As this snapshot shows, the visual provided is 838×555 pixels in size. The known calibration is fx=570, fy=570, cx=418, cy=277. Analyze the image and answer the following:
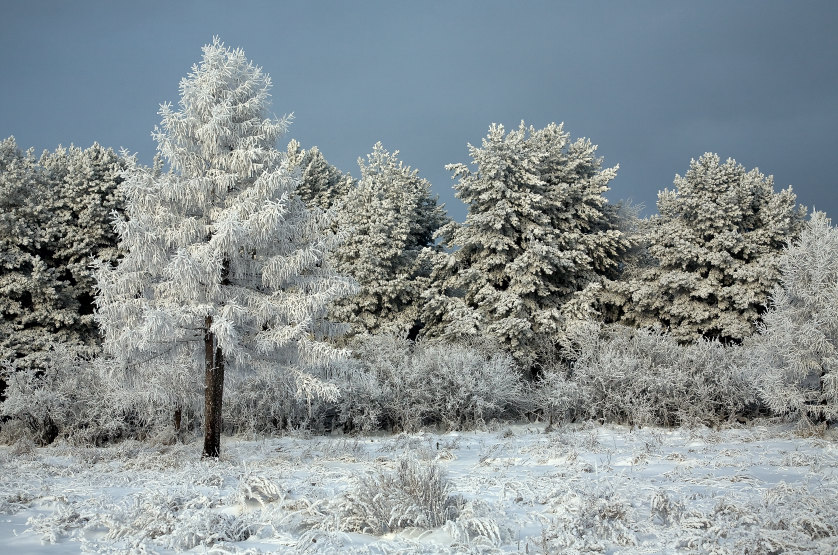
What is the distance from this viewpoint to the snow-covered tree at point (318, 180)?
102 feet

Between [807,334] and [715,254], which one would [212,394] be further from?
[715,254]

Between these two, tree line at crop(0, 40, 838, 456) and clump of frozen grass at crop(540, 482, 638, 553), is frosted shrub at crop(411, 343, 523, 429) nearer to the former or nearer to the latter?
tree line at crop(0, 40, 838, 456)

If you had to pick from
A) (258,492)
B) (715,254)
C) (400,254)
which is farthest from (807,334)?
(400,254)

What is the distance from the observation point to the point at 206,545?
528 centimetres

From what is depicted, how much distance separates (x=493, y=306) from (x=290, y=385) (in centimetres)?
1123

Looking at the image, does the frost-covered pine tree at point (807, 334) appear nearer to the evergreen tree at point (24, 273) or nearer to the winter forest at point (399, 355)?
the winter forest at point (399, 355)

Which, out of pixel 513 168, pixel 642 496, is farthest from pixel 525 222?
pixel 642 496

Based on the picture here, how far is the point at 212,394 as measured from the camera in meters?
11.8

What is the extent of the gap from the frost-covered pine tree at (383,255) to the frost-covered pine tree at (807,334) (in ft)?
42.3

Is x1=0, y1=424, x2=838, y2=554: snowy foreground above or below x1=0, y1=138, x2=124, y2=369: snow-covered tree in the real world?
below

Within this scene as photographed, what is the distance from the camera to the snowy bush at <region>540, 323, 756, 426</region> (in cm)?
1593

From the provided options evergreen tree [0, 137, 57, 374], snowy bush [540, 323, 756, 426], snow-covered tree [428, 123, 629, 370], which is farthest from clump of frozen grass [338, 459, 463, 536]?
evergreen tree [0, 137, 57, 374]

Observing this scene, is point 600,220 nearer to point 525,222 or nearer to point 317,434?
point 525,222

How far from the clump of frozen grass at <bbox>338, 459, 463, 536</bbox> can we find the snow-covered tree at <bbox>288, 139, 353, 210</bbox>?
2537 cm
